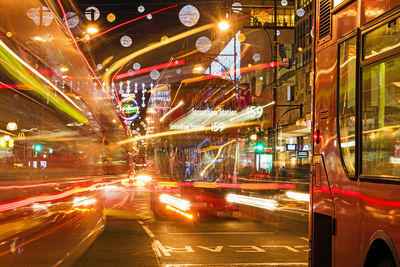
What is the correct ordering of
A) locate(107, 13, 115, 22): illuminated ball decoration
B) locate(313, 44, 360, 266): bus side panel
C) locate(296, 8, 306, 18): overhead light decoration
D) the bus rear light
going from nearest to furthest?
locate(313, 44, 360, 266): bus side panel < the bus rear light < locate(107, 13, 115, 22): illuminated ball decoration < locate(296, 8, 306, 18): overhead light decoration

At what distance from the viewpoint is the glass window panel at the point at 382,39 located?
4.29m

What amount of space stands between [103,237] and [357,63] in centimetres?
961

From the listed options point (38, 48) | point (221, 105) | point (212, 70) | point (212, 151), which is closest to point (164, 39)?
point (221, 105)

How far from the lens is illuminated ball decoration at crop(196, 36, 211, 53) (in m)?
83.8

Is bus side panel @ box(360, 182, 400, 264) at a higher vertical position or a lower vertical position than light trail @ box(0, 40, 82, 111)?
lower

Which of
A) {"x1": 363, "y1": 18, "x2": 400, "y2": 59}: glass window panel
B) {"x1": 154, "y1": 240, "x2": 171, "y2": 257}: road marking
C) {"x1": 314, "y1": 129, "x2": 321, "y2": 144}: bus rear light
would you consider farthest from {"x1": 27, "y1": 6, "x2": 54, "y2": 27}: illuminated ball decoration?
{"x1": 363, "y1": 18, "x2": 400, "y2": 59}: glass window panel

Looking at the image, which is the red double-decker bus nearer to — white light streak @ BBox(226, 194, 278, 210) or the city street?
the city street

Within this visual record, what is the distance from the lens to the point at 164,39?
40.0 meters

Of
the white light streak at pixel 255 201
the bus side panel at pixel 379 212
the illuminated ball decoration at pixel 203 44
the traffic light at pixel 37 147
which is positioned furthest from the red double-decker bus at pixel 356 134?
the illuminated ball decoration at pixel 203 44

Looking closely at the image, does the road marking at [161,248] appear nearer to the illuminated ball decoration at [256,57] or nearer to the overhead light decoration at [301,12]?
the overhead light decoration at [301,12]

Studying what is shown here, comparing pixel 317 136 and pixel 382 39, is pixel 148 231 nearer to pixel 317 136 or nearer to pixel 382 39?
pixel 317 136

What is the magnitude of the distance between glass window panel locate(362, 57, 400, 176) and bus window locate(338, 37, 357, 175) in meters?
0.24

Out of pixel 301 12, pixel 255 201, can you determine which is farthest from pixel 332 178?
pixel 301 12

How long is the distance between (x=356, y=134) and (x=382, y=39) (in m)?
0.92
